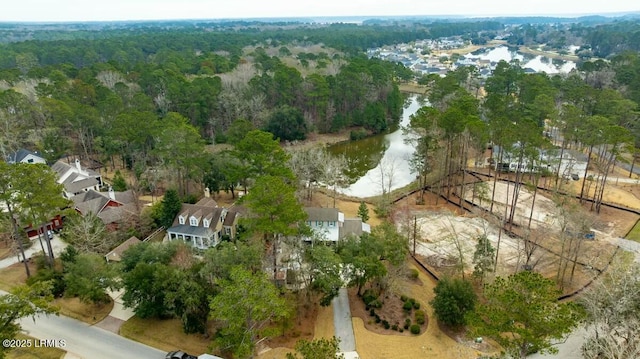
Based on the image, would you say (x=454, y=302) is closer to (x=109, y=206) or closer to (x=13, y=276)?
(x=13, y=276)

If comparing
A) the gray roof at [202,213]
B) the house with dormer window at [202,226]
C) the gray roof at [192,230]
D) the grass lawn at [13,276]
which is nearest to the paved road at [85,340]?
the grass lawn at [13,276]

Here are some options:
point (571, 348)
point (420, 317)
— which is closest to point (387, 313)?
point (420, 317)

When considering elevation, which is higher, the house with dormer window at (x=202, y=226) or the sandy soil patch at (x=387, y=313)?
the house with dormer window at (x=202, y=226)

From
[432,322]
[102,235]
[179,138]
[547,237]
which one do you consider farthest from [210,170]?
[547,237]

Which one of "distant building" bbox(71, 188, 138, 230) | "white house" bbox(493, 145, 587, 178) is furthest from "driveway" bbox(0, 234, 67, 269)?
"white house" bbox(493, 145, 587, 178)

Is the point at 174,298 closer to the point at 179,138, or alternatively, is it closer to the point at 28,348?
the point at 28,348

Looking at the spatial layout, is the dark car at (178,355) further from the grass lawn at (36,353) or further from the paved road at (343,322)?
the paved road at (343,322)

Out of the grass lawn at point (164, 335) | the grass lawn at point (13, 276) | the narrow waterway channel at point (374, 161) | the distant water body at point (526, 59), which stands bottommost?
the narrow waterway channel at point (374, 161)
